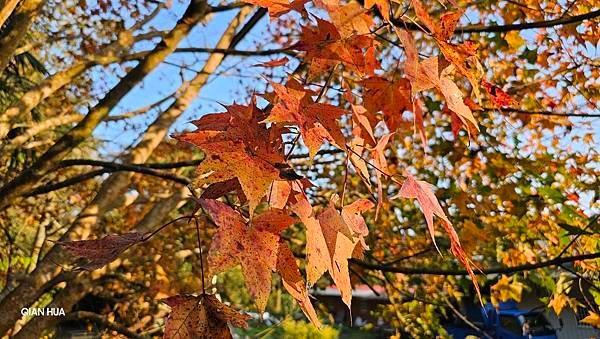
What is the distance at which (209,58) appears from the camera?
3244mm

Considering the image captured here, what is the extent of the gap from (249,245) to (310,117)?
9.4 inches

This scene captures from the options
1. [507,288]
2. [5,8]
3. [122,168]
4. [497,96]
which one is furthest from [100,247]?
[507,288]

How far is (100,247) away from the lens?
2.53ft

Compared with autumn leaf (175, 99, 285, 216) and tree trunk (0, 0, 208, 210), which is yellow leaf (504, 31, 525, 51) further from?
autumn leaf (175, 99, 285, 216)

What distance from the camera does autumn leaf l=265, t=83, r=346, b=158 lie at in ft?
2.45

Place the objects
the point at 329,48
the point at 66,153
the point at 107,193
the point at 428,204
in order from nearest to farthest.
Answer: the point at 428,204
the point at 329,48
the point at 66,153
the point at 107,193

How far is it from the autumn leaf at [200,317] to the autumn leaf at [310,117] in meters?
0.28

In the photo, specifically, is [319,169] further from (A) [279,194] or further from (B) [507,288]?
(A) [279,194]

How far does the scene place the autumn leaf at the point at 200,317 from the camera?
2.27 feet

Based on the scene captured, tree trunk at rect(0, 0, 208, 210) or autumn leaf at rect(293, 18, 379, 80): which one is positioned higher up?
tree trunk at rect(0, 0, 208, 210)

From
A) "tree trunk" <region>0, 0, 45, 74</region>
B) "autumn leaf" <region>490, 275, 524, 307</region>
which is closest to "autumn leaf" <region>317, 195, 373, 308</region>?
"tree trunk" <region>0, 0, 45, 74</region>

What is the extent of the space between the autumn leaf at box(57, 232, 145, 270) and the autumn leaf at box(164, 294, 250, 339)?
12 centimetres

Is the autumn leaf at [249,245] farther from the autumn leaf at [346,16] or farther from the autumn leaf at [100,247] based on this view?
the autumn leaf at [346,16]

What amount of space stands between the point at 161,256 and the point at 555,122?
9.66 ft
